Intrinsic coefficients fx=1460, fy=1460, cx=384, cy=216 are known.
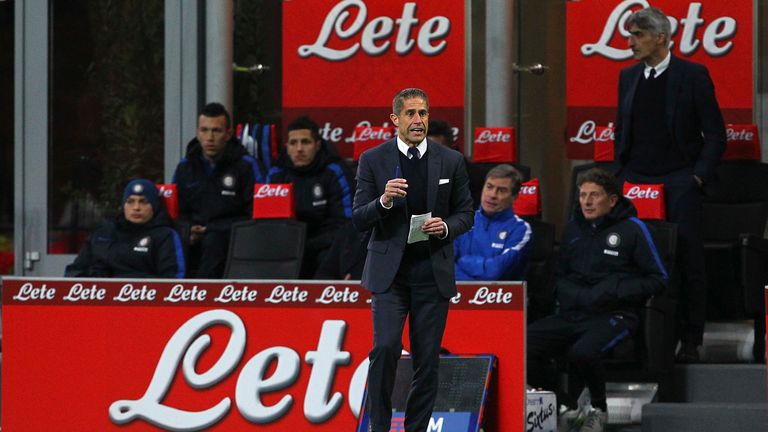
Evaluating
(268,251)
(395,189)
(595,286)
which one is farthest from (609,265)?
(395,189)

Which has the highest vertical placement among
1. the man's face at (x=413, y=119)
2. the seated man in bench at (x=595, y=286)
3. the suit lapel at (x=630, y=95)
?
the suit lapel at (x=630, y=95)

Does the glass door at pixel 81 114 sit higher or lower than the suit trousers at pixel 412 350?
higher

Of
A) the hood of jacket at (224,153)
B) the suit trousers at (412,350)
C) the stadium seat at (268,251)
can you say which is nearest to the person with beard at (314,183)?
the stadium seat at (268,251)

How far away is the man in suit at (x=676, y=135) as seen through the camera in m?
8.67

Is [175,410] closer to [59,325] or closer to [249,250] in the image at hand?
[59,325]

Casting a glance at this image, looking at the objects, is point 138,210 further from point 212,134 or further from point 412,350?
point 412,350

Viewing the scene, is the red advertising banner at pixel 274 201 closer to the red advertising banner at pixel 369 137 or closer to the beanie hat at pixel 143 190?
the beanie hat at pixel 143 190

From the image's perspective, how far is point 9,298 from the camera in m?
8.05

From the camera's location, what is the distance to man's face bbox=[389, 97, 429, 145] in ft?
20.7

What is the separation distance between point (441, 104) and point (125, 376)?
12.2 ft

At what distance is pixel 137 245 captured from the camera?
366 inches

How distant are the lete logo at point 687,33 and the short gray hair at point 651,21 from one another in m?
1.43

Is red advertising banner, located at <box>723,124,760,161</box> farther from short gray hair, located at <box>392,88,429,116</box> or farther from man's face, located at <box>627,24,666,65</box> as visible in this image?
short gray hair, located at <box>392,88,429,116</box>

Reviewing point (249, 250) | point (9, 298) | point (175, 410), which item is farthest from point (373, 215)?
Result: point (249, 250)
